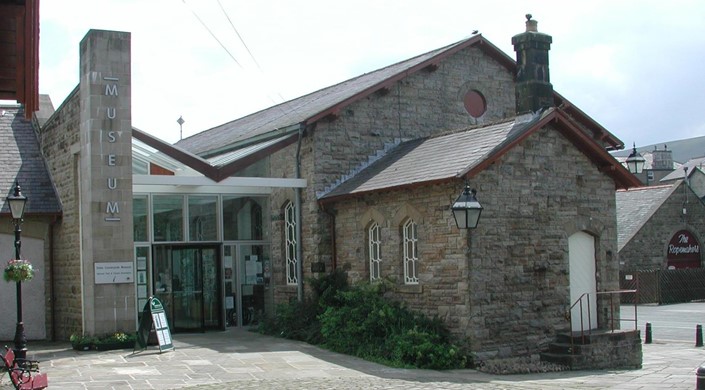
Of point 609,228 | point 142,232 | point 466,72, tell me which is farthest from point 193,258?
point 609,228

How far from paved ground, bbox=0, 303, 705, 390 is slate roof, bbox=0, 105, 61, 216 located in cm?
356

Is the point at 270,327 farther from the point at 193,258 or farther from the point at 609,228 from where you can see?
the point at 609,228

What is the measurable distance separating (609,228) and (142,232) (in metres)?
10.8

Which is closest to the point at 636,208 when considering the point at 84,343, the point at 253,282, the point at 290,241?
the point at 290,241

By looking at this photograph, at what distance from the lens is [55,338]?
20312 mm

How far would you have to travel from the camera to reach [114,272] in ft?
56.9

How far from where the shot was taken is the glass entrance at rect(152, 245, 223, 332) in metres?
20.4

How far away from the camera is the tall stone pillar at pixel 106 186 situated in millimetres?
17266

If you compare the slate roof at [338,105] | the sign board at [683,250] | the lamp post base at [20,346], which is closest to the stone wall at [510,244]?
the slate roof at [338,105]

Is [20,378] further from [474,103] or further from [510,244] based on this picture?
[474,103]

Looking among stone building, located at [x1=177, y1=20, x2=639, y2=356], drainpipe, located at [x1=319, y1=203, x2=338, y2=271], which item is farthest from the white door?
drainpipe, located at [x1=319, y1=203, x2=338, y2=271]

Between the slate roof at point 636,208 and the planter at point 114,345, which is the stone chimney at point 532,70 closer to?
the planter at point 114,345

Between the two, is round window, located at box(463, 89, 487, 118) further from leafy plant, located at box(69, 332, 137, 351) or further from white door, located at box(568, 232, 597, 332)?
leafy plant, located at box(69, 332, 137, 351)

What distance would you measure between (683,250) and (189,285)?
26.9 metres
